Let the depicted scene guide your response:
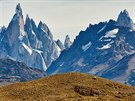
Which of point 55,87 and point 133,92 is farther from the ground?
point 55,87

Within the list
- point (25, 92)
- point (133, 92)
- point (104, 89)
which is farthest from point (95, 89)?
point (25, 92)

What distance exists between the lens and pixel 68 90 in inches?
3780

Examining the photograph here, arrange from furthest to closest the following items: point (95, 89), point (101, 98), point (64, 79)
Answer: point (64, 79)
point (95, 89)
point (101, 98)

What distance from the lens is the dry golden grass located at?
9138 centimetres

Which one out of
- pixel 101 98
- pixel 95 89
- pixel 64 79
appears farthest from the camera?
pixel 64 79

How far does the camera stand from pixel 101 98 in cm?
9019

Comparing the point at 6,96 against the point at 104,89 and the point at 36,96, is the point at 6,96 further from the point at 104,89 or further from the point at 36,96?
the point at 104,89

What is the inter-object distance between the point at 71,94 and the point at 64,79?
10.1 meters

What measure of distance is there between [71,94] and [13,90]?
12406mm

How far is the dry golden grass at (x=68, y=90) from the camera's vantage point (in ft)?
300

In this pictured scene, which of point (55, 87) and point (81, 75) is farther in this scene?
point (81, 75)

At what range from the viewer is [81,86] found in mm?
97125

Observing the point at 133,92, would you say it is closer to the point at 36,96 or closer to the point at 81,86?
the point at 81,86

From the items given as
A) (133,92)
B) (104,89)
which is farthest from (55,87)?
(133,92)
